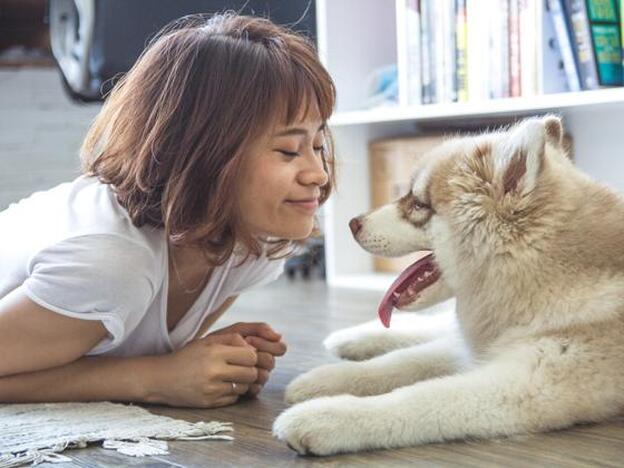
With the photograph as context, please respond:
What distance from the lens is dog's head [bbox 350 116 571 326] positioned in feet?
3.85

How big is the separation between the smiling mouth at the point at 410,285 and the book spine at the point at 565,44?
1.26 meters

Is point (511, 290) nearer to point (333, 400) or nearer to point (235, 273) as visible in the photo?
point (333, 400)

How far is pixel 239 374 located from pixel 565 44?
1.52 m

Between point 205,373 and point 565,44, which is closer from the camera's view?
point 205,373

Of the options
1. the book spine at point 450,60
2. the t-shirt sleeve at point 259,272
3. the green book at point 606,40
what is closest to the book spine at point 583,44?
the green book at point 606,40

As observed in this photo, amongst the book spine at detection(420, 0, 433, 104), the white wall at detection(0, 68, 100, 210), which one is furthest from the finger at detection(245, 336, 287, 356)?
the white wall at detection(0, 68, 100, 210)

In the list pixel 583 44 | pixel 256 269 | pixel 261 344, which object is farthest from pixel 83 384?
pixel 583 44

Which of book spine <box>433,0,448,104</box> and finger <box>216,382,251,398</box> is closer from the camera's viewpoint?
finger <box>216,382,251,398</box>

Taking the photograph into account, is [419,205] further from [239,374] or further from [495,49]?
[495,49]

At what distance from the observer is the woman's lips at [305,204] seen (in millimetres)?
1358

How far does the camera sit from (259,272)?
1601 mm

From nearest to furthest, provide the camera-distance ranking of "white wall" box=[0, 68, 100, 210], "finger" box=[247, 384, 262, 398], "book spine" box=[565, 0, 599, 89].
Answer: "finger" box=[247, 384, 262, 398] < "book spine" box=[565, 0, 599, 89] < "white wall" box=[0, 68, 100, 210]

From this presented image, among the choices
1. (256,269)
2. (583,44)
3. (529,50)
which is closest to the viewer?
(256,269)

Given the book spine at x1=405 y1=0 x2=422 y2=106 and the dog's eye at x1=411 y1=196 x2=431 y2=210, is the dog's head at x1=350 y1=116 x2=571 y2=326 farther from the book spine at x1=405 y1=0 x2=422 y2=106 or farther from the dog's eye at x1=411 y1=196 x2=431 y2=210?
the book spine at x1=405 y1=0 x2=422 y2=106
